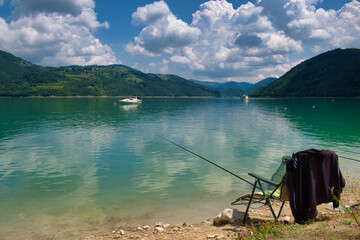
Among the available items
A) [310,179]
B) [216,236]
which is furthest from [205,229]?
[310,179]

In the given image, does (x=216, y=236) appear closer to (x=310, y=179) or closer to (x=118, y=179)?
(x=310, y=179)

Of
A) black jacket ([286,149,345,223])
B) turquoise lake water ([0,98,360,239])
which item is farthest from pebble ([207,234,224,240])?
turquoise lake water ([0,98,360,239])

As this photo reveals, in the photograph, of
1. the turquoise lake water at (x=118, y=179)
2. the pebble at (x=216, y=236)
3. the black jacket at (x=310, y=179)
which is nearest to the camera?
the black jacket at (x=310, y=179)

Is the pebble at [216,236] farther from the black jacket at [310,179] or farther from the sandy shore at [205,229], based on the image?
the black jacket at [310,179]

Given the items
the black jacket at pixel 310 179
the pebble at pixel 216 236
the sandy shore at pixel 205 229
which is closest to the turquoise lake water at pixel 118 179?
the sandy shore at pixel 205 229

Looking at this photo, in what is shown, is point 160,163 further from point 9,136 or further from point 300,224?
point 9,136

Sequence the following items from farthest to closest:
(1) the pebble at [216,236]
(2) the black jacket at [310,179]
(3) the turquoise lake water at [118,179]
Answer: (3) the turquoise lake water at [118,179], (1) the pebble at [216,236], (2) the black jacket at [310,179]

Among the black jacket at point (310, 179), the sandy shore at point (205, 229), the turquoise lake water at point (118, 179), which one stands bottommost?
the turquoise lake water at point (118, 179)

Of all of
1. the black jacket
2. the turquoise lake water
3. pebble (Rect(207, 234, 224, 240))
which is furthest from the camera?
the turquoise lake water

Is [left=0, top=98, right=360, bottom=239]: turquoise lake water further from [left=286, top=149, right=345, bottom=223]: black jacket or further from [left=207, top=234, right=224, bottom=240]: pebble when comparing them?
[left=286, top=149, right=345, bottom=223]: black jacket

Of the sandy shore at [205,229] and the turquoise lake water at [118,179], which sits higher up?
the sandy shore at [205,229]

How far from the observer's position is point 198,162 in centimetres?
1925

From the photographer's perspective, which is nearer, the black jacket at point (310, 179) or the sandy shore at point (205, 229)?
the black jacket at point (310, 179)

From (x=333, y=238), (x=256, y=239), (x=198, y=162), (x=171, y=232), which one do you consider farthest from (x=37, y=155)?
(x=333, y=238)
